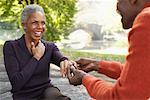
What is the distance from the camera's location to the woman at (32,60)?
2.84 metres

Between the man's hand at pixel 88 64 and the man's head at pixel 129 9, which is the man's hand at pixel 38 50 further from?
Answer: the man's head at pixel 129 9

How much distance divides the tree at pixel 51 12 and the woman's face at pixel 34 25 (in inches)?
379

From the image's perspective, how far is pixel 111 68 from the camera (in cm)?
245

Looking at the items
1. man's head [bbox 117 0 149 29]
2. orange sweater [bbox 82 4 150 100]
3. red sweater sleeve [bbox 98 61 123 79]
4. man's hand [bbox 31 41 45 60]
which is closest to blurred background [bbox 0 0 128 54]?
man's hand [bbox 31 41 45 60]

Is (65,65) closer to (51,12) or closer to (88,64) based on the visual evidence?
(88,64)

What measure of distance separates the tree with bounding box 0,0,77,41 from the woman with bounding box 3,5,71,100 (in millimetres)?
9622

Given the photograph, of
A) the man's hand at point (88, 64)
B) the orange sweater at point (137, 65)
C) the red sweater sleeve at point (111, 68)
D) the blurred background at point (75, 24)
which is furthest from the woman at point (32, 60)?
the blurred background at point (75, 24)

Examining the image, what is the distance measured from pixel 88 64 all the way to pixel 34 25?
2.07ft

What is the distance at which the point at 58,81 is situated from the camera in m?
6.63

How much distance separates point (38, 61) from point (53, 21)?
11.1 m

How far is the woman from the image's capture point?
2.84 metres

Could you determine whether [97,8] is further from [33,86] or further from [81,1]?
[33,86]

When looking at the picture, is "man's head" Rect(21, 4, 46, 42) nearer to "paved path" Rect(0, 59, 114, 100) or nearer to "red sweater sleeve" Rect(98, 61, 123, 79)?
"red sweater sleeve" Rect(98, 61, 123, 79)

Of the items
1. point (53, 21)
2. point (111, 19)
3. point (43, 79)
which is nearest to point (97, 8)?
point (111, 19)
